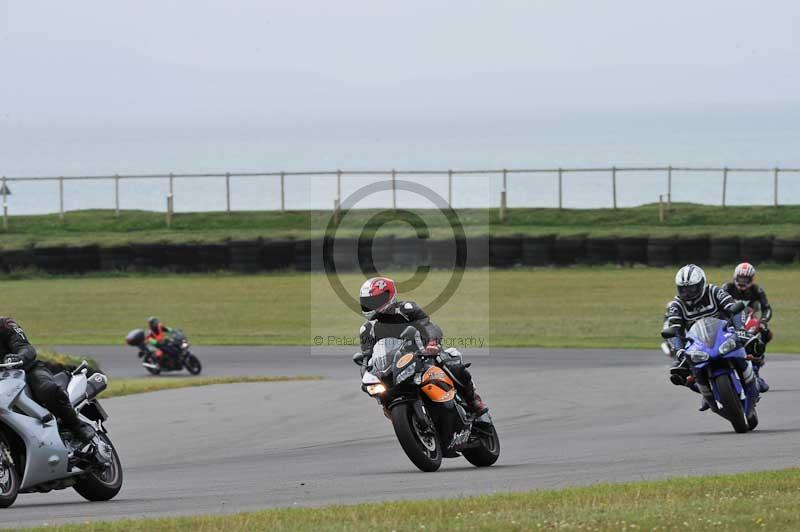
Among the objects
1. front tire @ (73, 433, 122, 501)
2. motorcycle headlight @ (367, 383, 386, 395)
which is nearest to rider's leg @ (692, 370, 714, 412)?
motorcycle headlight @ (367, 383, 386, 395)

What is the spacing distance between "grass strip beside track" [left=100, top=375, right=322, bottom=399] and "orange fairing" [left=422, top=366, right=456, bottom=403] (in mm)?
10730

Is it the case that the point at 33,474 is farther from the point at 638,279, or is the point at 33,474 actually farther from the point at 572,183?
the point at 572,183

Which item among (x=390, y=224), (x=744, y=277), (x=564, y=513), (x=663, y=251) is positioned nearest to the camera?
(x=564, y=513)

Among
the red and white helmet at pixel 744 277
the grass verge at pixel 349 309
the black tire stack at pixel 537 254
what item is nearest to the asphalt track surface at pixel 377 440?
the red and white helmet at pixel 744 277

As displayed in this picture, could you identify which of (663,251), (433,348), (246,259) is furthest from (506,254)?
(433,348)

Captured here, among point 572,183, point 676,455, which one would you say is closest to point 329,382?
point 676,455

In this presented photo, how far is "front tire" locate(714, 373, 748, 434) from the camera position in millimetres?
15227

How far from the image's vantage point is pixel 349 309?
1709 inches

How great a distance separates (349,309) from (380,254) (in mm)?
2045

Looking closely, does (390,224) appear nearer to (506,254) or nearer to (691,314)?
(506,254)

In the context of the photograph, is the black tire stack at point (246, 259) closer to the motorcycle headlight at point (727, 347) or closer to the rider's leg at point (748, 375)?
the rider's leg at point (748, 375)

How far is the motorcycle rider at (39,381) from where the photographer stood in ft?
38.5

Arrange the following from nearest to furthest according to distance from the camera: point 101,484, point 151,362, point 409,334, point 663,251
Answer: point 101,484 < point 409,334 < point 151,362 < point 663,251

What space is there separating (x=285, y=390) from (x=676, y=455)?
10.1 metres
